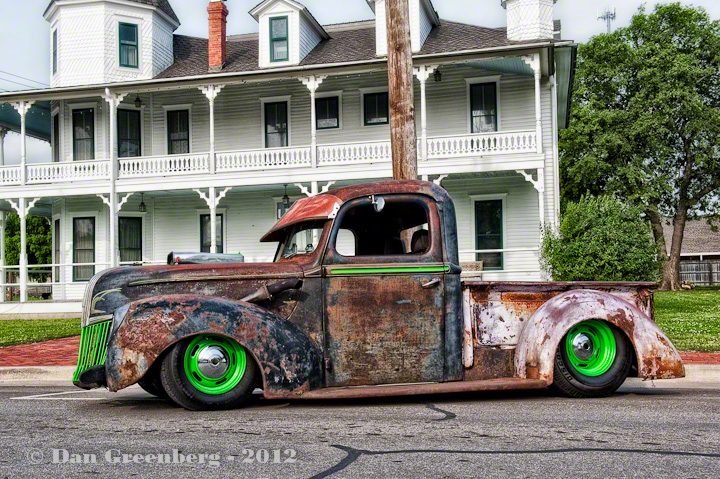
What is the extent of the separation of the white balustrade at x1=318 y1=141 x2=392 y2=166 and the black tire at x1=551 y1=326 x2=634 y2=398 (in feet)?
52.7

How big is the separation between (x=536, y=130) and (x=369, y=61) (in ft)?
16.2

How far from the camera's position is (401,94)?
37.3 ft

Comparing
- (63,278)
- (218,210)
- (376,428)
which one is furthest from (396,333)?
(63,278)

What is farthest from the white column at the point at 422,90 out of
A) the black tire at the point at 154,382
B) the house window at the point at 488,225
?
the black tire at the point at 154,382

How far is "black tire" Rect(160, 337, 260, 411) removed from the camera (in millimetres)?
6113

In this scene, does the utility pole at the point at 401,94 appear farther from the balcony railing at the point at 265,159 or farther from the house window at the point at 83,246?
the house window at the point at 83,246

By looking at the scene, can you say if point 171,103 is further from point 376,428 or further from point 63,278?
point 376,428

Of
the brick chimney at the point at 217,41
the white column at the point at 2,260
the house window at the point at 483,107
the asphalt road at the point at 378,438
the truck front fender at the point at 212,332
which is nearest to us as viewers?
the asphalt road at the point at 378,438

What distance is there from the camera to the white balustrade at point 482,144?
70.6 feet

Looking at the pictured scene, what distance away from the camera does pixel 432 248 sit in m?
6.67

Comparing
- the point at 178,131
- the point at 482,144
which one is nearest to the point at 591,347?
the point at 482,144

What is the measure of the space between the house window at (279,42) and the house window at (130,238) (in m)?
7.22

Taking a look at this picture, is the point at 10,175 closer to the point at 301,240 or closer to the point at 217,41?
the point at 217,41

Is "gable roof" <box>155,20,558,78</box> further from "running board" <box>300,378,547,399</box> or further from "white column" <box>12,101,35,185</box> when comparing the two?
"running board" <box>300,378,547,399</box>
